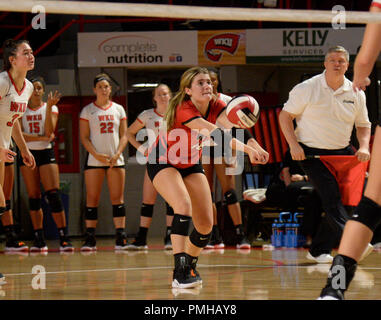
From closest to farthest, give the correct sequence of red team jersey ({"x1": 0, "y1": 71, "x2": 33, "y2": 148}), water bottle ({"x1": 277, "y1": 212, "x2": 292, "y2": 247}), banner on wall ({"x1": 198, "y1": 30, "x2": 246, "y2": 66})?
red team jersey ({"x1": 0, "y1": 71, "x2": 33, "y2": 148}) → water bottle ({"x1": 277, "y1": 212, "x2": 292, "y2": 247}) → banner on wall ({"x1": 198, "y1": 30, "x2": 246, "y2": 66})

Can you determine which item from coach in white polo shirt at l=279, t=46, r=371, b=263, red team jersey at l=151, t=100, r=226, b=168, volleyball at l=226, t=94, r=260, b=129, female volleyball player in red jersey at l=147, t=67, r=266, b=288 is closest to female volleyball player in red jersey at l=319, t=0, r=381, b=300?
volleyball at l=226, t=94, r=260, b=129

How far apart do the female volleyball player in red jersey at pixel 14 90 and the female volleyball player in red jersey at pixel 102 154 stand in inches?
97.1

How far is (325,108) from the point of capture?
665cm

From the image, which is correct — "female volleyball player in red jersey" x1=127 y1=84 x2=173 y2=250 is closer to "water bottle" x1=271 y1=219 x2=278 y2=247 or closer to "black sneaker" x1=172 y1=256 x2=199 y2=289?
"water bottle" x1=271 y1=219 x2=278 y2=247

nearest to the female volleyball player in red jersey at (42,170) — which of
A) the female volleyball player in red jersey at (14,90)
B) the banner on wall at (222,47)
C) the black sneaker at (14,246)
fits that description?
the black sneaker at (14,246)

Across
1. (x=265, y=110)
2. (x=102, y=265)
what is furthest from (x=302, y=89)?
(x=265, y=110)

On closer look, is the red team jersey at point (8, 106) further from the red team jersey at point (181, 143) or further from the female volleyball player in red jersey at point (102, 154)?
the female volleyball player in red jersey at point (102, 154)

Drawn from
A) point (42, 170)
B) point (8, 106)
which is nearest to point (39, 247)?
point (42, 170)

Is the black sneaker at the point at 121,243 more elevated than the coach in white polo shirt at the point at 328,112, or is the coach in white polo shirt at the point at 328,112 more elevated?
the coach in white polo shirt at the point at 328,112

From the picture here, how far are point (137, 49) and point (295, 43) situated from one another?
2.40 metres

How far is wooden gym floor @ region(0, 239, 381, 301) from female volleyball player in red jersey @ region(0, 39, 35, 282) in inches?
48.9

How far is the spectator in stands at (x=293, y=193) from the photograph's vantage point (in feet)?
28.8

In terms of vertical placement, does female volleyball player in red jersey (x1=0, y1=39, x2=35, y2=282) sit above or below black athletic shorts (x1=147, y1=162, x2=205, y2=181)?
above

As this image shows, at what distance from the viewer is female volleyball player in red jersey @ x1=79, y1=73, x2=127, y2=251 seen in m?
9.24
